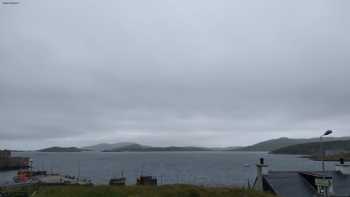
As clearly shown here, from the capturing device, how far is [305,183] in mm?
33906

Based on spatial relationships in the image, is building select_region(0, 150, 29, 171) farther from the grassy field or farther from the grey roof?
the grey roof

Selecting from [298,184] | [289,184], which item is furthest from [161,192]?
[298,184]

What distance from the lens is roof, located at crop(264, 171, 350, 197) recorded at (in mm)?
31766

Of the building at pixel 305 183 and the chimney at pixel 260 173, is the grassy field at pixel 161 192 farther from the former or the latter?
the chimney at pixel 260 173

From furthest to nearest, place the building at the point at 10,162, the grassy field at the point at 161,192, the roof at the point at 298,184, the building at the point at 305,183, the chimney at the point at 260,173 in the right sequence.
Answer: the building at the point at 10,162, the chimney at the point at 260,173, the roof at the point at 298,184, the building at the point at 305,183, the grassy field at the point at 161,192

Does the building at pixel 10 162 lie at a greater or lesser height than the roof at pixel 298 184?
lesser

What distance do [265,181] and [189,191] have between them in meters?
8.49

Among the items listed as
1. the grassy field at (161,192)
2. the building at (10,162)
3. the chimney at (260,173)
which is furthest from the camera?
the building at (10,162)

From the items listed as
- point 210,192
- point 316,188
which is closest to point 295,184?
point 316,188

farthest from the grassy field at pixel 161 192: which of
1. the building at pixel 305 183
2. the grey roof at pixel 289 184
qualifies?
the building at pixel 305 183

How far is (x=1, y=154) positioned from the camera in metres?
182

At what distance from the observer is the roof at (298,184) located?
31.8 metres

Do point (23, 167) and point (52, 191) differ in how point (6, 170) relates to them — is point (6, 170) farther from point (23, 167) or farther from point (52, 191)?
point (52, 191)

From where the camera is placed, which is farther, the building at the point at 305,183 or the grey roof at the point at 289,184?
the grey roof at the point at 289,184
